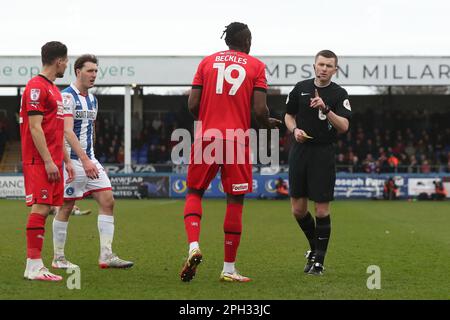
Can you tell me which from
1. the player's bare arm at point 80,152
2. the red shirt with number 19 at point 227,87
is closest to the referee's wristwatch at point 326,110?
the red shirt with number 19 at point 227,87

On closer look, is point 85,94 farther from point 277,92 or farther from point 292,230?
point 277,92

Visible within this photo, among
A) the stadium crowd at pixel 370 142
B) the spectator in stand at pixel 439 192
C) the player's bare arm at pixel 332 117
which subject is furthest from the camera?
the stadium crowd at pixel 370 142

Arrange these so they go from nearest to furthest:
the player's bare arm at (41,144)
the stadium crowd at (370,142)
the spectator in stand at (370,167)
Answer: the player's bare arm at (41,144), the spectator in stand at (370,167), the stadium crowd at (370,142)

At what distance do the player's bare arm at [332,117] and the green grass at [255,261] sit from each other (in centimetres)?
148

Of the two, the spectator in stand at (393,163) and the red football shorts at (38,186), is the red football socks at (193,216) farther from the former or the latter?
the spectator in stand at (393,163)

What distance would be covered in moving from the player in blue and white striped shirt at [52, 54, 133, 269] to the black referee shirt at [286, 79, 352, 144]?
2259 mm

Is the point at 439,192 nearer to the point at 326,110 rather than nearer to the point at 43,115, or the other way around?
the point at 326,110

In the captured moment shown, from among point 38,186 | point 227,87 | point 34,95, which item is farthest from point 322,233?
point 34,95

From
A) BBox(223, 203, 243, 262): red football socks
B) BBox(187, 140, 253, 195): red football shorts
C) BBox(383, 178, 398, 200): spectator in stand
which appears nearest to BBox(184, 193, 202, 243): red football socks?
BBox(187, 140, 253, 195): red football shorts

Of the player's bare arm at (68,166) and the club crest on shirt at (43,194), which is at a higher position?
the player's bare arm at (68,166)

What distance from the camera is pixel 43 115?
723cm

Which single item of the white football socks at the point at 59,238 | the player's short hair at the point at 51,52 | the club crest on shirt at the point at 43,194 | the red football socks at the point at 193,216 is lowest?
the white football socks at the point at 59,238

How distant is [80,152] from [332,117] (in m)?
2.60

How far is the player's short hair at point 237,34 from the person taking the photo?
7.28 m
